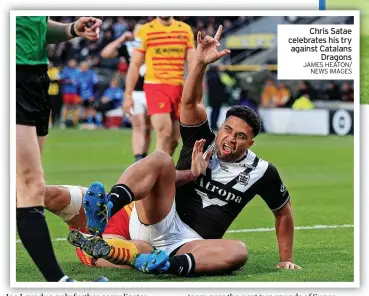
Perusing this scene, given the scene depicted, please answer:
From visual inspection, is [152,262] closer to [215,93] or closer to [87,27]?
[87,27]

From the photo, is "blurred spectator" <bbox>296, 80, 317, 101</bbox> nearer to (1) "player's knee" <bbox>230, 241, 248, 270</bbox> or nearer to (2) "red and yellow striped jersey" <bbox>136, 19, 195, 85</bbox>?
(2) "red and yellow striped jersey" <bbox>136, 19, 195, 85</bbox>

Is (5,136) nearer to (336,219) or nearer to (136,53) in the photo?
(336,219)

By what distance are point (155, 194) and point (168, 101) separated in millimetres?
4352

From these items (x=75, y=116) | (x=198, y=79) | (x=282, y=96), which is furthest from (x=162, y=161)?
(x=75, y=116)

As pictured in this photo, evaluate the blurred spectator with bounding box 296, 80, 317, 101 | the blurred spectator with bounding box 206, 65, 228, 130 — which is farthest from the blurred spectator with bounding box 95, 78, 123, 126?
the blurred spectator with bounding box 296, 80, 317, 101

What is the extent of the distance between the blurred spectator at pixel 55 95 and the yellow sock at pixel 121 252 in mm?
13592

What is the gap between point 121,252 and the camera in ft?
20.4

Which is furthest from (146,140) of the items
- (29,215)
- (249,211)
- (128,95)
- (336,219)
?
(29,215)

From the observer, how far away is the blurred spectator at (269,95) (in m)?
20.2

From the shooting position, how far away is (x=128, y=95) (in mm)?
11008

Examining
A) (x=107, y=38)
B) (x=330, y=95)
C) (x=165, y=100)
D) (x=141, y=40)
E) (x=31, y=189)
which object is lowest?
(x=31, y=189)
